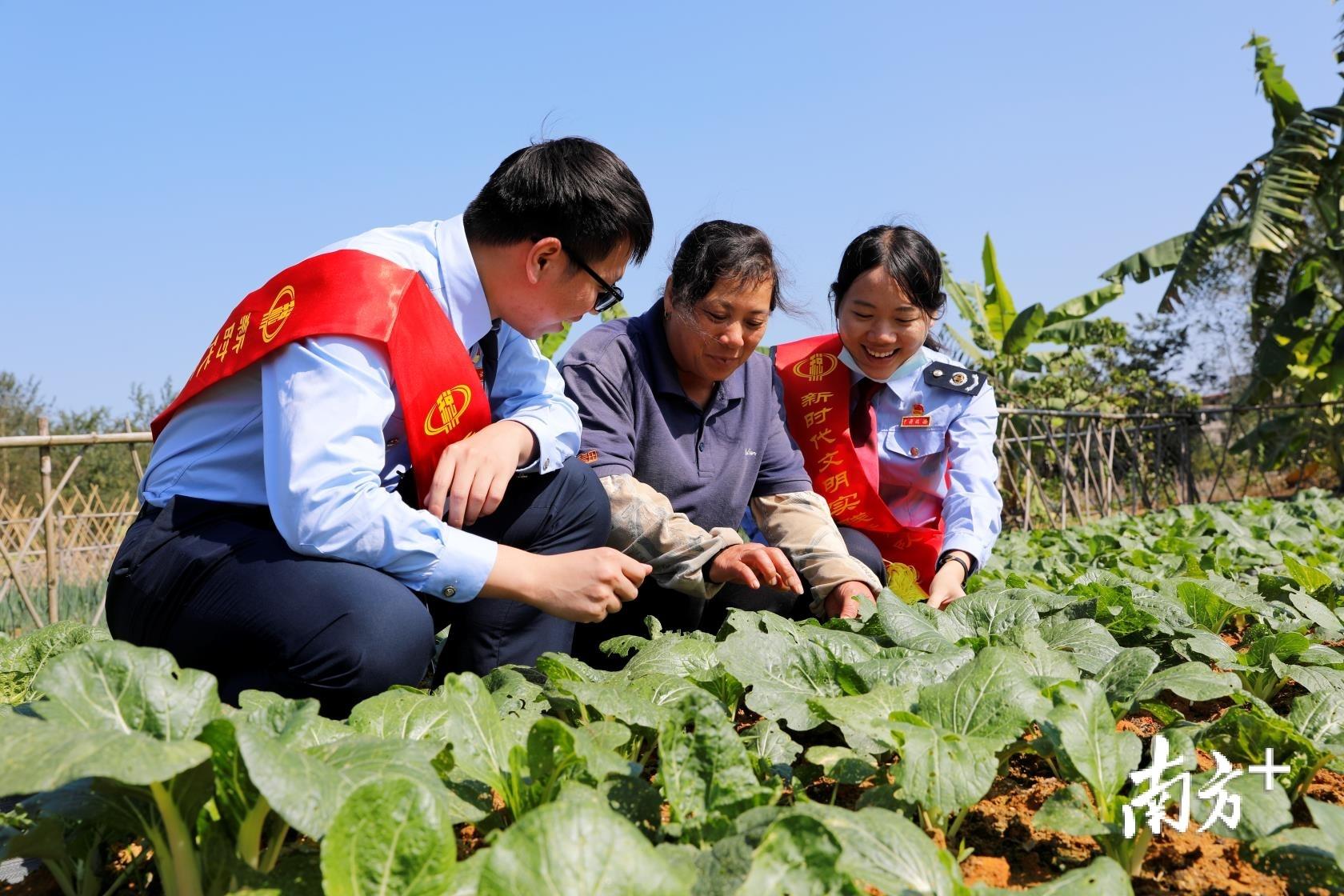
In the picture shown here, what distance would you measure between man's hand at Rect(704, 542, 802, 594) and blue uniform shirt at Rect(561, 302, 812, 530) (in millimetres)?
342

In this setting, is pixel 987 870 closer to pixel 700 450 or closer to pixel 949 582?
pixel 949 582

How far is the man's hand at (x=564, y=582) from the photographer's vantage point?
174 cm

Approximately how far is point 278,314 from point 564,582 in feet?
2.14

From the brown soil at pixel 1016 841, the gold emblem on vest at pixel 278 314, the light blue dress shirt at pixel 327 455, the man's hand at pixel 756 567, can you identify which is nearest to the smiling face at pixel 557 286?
the light blue dress shirt at pixel 327 455

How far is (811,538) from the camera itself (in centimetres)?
268

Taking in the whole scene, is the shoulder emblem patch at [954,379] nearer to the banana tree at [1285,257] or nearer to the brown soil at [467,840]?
the brown soil at [467,840]

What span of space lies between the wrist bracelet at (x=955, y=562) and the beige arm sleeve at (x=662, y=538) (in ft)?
2.40

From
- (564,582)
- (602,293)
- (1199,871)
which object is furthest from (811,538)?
(1199,871)

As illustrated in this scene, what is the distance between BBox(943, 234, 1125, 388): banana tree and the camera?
40.9 feet

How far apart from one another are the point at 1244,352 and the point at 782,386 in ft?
85.7

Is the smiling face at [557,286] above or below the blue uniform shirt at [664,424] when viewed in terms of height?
above

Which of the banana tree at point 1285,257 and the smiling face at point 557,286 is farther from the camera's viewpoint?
the banana tree at point 1285,257

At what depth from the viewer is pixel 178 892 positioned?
105 cm

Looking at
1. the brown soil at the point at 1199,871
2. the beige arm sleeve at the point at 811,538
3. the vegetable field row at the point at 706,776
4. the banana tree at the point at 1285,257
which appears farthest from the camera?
the banana tree at the point at 1285,257
